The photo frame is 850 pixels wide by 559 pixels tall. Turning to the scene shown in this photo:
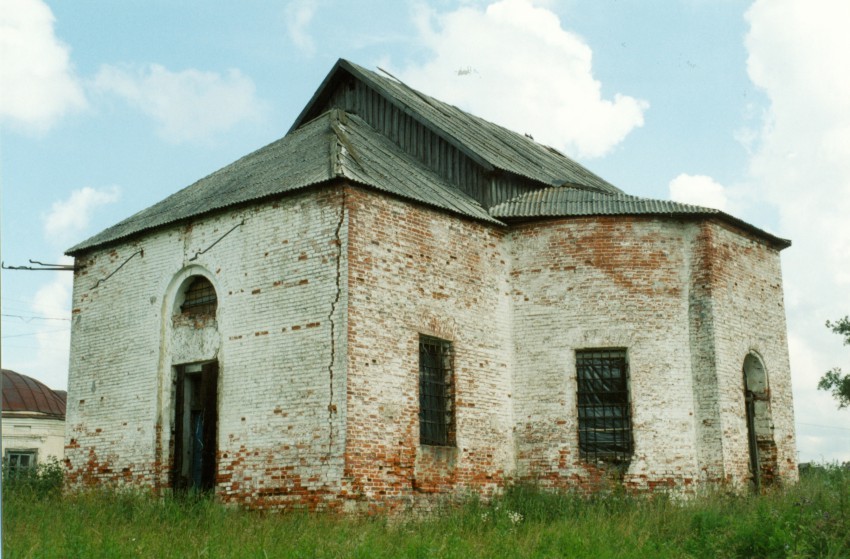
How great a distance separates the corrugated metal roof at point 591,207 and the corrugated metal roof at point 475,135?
654 mm

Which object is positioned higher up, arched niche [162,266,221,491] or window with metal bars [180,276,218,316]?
window with metal bars [180,276,218,316]

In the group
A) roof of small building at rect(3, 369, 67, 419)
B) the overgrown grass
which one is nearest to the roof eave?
the overgrown grass

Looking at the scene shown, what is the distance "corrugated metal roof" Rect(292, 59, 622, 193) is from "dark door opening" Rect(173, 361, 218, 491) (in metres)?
5.44

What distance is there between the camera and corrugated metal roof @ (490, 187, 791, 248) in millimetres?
13461

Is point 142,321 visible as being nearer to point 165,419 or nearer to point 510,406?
point 165,419

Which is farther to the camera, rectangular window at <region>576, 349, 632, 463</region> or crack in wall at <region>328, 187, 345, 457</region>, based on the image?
rectangular window at <region>576, 349, 632, 463</region>

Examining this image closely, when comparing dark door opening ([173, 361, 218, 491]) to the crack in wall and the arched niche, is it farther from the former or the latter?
the crack in wall

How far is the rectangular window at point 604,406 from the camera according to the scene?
42.5 feet

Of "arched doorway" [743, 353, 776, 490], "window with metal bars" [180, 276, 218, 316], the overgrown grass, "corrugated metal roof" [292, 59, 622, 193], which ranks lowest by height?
the overgrown grass

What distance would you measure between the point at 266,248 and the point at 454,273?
2718mm

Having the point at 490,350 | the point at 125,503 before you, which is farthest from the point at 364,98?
the point at 125,503

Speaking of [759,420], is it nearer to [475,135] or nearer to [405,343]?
[405,343]

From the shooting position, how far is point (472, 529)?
10.6 m

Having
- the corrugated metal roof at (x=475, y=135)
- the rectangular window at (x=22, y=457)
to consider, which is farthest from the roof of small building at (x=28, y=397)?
the corrugated metal roof at (x=475, y=135)
